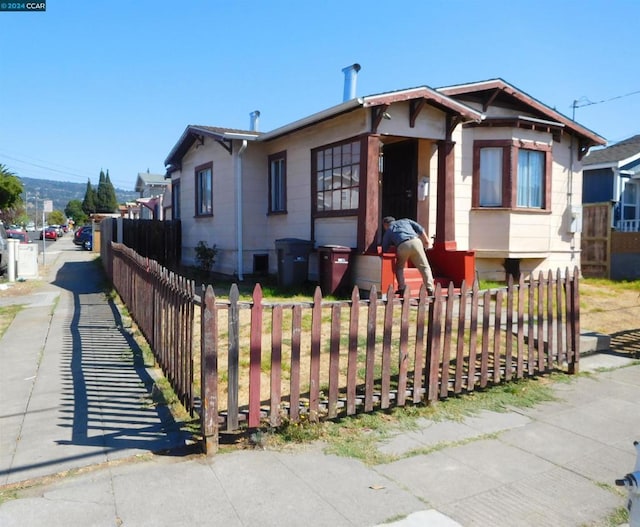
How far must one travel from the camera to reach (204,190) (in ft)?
56.6

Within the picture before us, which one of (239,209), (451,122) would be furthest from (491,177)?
(239,209)

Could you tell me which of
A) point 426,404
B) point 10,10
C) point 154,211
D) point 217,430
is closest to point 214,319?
point 217,430

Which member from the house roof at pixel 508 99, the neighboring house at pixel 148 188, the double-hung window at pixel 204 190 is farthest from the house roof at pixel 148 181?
the house roof at pixel 508 99

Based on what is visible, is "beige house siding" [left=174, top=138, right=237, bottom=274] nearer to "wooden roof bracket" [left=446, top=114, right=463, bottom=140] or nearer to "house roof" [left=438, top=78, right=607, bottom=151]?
"wooden roof bracket" [left=446, top=114, right=463, bottom=140]

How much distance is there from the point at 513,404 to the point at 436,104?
7.17 metres

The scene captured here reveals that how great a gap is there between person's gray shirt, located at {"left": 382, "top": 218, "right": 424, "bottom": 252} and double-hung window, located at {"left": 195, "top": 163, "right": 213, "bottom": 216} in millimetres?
8329

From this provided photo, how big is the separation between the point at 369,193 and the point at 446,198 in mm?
2009

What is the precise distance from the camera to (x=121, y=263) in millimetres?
11438

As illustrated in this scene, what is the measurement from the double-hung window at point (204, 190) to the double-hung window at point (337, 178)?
521 cm

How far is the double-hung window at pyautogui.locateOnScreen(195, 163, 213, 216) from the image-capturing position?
16.6 meters

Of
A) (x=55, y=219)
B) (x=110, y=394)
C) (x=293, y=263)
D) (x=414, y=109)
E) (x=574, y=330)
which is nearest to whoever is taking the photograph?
(x=110, y=394)

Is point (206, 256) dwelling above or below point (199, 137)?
below

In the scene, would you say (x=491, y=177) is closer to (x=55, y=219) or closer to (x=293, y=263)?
(x=293, y=263)

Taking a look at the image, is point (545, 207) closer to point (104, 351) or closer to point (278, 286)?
point (278, 286)
